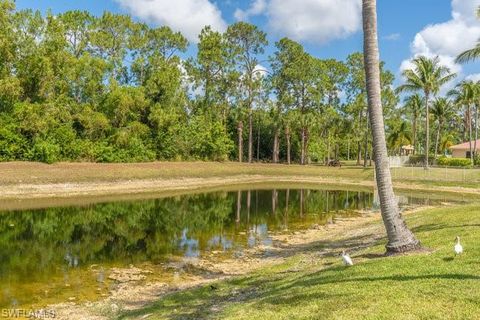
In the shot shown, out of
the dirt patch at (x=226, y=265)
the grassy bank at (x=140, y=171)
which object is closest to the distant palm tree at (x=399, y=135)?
the grassy bank at (x=140, y=171)

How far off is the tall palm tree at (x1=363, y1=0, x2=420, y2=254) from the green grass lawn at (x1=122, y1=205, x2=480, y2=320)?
87 centimetres

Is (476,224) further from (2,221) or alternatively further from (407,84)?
(407,84)

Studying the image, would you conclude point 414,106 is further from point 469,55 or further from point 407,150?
point 469,55

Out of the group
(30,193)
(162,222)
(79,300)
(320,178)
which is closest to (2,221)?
(162,222)

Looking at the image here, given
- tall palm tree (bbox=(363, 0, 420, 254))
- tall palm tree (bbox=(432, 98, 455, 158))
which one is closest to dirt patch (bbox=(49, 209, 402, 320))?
tall palm tree (bbox=(363, 0, 420, 254))

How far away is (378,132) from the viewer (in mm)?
13211

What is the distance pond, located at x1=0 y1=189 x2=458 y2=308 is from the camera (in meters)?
15.1

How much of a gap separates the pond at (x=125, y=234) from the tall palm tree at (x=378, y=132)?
8.07 meters

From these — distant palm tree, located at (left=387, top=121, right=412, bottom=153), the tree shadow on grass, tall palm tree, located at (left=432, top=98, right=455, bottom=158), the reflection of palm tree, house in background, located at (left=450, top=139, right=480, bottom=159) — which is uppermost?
tall palm tree, located at (left=432, top=98, right=455, bottom=158)

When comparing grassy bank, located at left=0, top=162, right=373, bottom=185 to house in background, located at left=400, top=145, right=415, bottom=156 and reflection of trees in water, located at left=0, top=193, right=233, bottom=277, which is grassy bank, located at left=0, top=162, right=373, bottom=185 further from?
house in background, located at left=400, top=145, right=415, bottom=156

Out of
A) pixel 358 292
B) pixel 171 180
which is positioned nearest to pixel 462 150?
pixel 171 180

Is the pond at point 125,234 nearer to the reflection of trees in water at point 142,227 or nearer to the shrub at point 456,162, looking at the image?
the reflection of trees in water at point 142,227

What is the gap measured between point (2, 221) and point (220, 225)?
1325 cm

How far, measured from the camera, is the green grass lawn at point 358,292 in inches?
328
